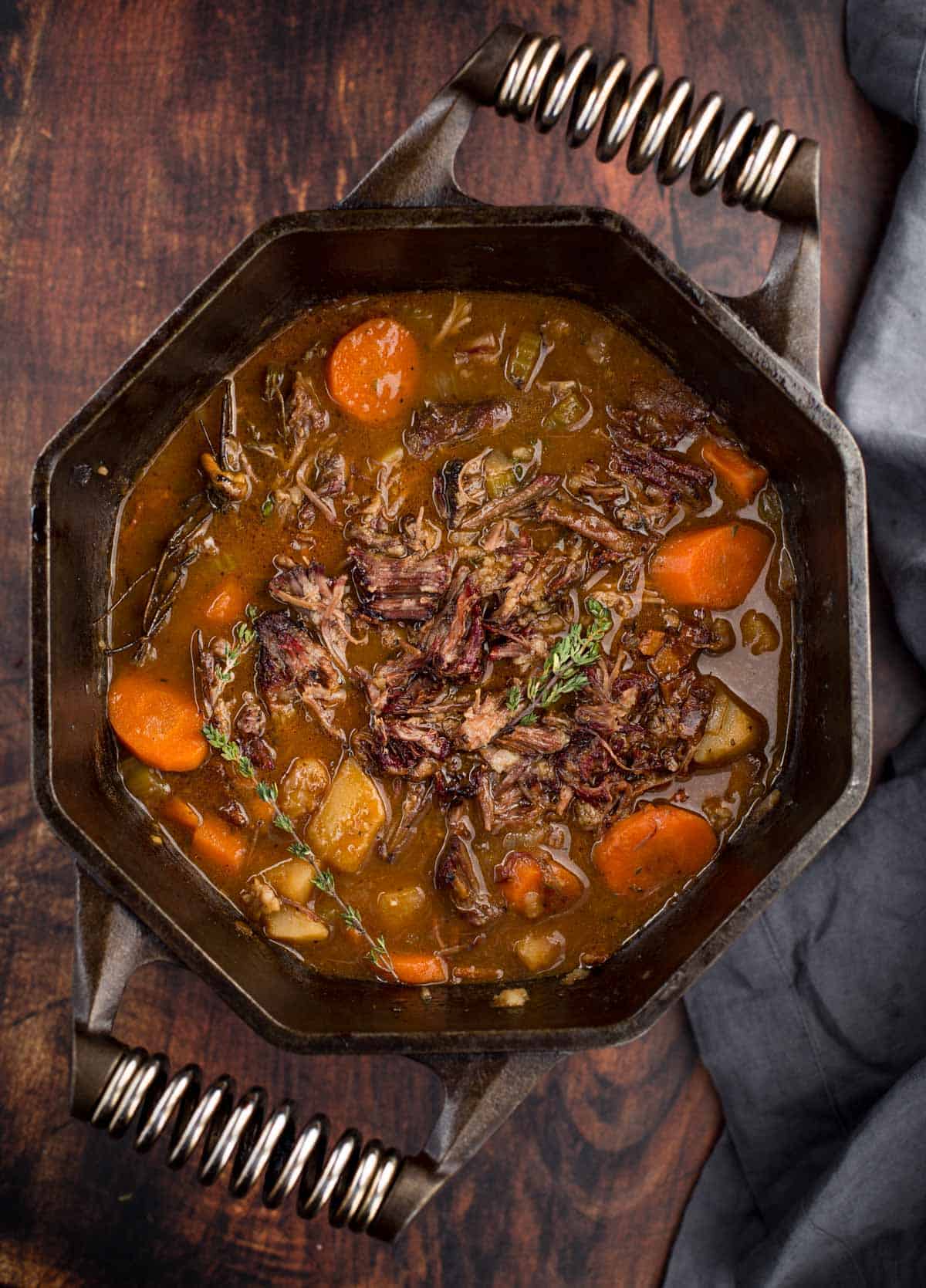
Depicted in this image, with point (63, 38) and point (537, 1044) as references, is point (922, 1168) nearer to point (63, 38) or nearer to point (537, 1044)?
point (537, 1044)

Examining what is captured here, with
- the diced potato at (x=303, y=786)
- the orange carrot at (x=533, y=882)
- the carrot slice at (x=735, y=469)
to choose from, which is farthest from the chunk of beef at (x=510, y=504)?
the orange carrot at (x=533, y=882)

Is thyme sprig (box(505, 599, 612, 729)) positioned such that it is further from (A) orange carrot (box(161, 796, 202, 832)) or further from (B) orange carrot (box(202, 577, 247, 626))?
(A) orange carrot (box(161, 796, 202, 832))

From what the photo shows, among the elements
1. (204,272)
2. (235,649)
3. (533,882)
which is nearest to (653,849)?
(533,882)

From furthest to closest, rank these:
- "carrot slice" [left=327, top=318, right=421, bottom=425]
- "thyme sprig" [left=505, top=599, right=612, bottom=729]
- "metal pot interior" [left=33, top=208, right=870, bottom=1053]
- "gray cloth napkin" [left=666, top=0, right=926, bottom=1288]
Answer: "gray cloth napkin" [left=666, top=0, right=926, bottom=1288] → "carrot slice" [left=327, top=318, right=421, bottom=425] → "thyme sprig" [left=505, top=599, right=612, bottom=729] → "metal pot interior" [left=33, top=208, right=870, bottom=1053]

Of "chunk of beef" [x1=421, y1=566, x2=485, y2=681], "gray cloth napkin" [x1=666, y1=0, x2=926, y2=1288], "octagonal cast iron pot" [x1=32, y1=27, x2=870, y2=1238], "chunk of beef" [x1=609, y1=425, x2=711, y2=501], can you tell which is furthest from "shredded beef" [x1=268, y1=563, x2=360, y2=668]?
"gray cloth napkin" [x1=666, y1=0, x2=926, y2=1288]

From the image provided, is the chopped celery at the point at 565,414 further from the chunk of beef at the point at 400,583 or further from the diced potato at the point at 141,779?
the diced potato at the point at 141,779

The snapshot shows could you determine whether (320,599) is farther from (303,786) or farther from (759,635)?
(759,635)
